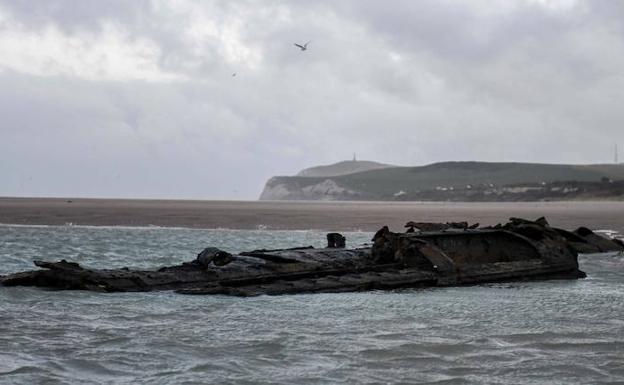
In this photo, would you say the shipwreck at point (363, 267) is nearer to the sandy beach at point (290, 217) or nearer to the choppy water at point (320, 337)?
the choppy water at point (320, 337)

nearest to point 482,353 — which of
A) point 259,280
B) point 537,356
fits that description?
point 537,356

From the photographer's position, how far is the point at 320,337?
1110cm

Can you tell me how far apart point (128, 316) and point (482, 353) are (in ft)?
19.8

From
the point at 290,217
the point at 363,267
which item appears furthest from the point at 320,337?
the point at 290,217

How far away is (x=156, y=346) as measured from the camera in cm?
1033

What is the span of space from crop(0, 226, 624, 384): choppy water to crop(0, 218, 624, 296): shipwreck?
2.02 feet

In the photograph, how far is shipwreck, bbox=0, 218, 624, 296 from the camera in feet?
53.5

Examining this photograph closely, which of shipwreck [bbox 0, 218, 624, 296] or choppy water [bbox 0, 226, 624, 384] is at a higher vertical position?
shipwreck [bbox 0, 218, 624, 296]

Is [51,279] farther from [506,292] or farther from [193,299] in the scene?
[506,292]

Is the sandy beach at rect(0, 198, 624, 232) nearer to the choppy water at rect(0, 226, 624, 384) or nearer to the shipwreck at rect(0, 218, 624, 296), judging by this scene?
the shipwreck at rect(0, 218, 624, 296)

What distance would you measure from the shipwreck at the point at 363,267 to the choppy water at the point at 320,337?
615mm

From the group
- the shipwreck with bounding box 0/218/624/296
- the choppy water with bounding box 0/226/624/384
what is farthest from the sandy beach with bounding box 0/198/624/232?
the choppy water with bounding box 0/226/624/384

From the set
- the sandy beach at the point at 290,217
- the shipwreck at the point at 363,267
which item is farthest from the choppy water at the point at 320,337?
the sandy beach at the point at 290,217

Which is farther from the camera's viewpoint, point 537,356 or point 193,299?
point 193,299
